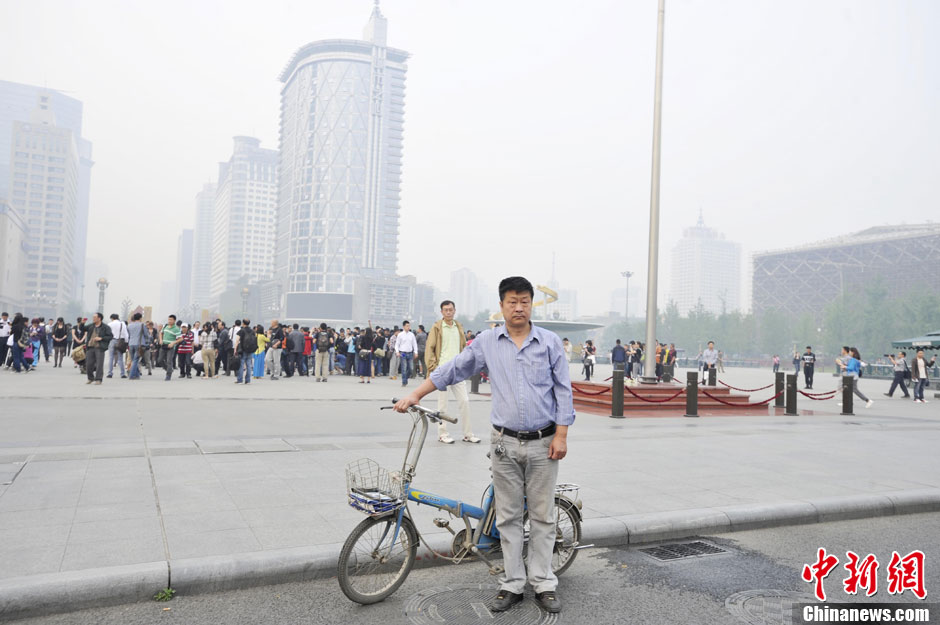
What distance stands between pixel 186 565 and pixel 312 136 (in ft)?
532

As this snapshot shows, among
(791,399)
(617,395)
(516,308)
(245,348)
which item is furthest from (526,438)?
(245,348)

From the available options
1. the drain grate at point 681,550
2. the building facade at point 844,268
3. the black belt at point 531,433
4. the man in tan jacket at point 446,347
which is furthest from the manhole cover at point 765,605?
the building facade at point 844,268

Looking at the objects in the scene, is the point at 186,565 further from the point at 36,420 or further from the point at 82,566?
the point at 36,420

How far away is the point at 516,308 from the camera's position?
3.77 meters

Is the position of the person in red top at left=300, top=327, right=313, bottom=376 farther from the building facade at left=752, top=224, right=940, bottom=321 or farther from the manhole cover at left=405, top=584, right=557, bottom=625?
the building facade at left=752, top=224, right=940, bottom=321

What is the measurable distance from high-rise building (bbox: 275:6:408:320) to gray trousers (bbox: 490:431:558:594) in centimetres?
14972

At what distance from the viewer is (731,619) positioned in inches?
143

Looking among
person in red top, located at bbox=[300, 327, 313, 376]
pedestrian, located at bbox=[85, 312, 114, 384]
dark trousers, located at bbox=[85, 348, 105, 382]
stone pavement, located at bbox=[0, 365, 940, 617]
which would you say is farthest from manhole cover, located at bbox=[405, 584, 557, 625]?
person in red top, located at bbox=[300, 327, 313, 376]

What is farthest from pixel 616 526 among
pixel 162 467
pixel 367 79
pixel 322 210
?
pixel 367 79

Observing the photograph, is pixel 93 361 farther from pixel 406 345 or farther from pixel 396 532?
pixel 396 532

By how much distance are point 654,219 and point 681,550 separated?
Answer: 38.8 ft

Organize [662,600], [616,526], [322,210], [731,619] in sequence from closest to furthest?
1. [731,619]
2. [662,600]
3. [616,526]
4. [322,210]

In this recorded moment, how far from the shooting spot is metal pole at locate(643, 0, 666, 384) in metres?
15.3

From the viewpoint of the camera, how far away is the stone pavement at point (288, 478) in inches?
166
